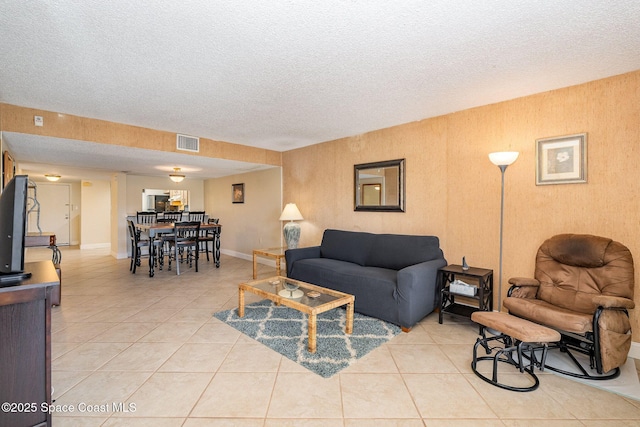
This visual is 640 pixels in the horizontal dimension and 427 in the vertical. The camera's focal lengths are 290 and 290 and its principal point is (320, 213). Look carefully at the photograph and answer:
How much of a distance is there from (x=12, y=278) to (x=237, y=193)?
5.69m

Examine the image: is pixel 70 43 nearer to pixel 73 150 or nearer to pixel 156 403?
pixel 156 403

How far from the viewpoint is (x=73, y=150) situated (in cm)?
405

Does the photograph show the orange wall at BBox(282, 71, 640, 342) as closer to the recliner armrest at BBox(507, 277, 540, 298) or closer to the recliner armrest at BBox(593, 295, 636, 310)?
the recliner armrest at BBox(507, 277, 540, 298)

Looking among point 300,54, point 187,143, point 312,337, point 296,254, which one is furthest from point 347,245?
point 187,143

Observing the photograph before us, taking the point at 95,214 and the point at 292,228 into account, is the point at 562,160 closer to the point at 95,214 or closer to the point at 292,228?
the point at 292,228

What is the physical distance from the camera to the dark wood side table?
2.80 m

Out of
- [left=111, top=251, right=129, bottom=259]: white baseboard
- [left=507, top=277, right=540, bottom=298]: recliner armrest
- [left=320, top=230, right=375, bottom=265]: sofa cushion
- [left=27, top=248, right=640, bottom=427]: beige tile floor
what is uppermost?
[left=320, top=230, right=375, bottom=265]: sofa cushion

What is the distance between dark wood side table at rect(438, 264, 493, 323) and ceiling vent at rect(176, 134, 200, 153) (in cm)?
387

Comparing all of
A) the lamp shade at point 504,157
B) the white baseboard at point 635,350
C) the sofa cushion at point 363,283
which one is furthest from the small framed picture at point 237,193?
the white baseboard at point 635,350

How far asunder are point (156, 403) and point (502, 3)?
3067 mm

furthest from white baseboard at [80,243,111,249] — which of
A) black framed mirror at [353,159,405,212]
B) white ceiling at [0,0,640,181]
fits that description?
black framed mirror at [353,159,405,212]

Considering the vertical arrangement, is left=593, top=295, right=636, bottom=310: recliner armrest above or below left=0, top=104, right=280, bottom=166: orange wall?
below

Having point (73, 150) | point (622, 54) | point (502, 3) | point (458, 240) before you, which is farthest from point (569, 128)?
point (73, 150)

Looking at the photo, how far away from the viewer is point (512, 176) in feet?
9.79
